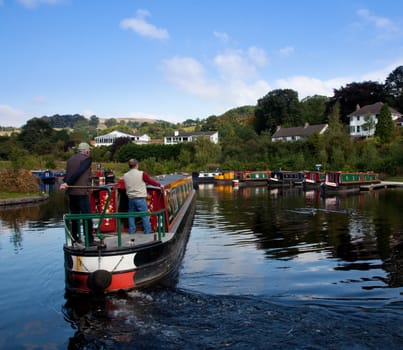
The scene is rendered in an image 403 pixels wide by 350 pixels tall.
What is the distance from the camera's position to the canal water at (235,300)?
5.80m

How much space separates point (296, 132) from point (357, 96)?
39.1 feet

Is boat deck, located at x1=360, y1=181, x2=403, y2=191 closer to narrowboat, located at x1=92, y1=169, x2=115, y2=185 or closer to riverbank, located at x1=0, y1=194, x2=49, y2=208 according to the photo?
narrowboat, located at x1=92, y1=169, x2=115, y2=185

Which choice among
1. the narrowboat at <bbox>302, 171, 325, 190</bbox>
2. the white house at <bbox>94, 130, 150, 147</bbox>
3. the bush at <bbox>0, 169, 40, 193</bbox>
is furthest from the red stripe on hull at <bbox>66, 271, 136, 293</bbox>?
the white house at <bbox>94, 130, 150, 147</bbox>

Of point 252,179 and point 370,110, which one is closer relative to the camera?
point 252,179

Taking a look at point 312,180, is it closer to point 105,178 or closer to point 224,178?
point 224,178

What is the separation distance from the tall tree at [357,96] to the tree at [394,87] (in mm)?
1721

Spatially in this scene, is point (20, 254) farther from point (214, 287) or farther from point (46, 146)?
point (46, 146)

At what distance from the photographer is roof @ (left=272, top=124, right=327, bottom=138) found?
73981 millimetres

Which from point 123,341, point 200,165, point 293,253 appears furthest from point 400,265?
point 200,165

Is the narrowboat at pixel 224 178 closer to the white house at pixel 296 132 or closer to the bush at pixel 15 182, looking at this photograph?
the bush at pixel 15 182

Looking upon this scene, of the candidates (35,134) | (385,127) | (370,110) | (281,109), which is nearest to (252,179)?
(385,127)

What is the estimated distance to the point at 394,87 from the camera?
252 ft

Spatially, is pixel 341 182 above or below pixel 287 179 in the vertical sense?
below

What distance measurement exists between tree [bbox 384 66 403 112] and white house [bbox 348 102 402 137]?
6228 mm
